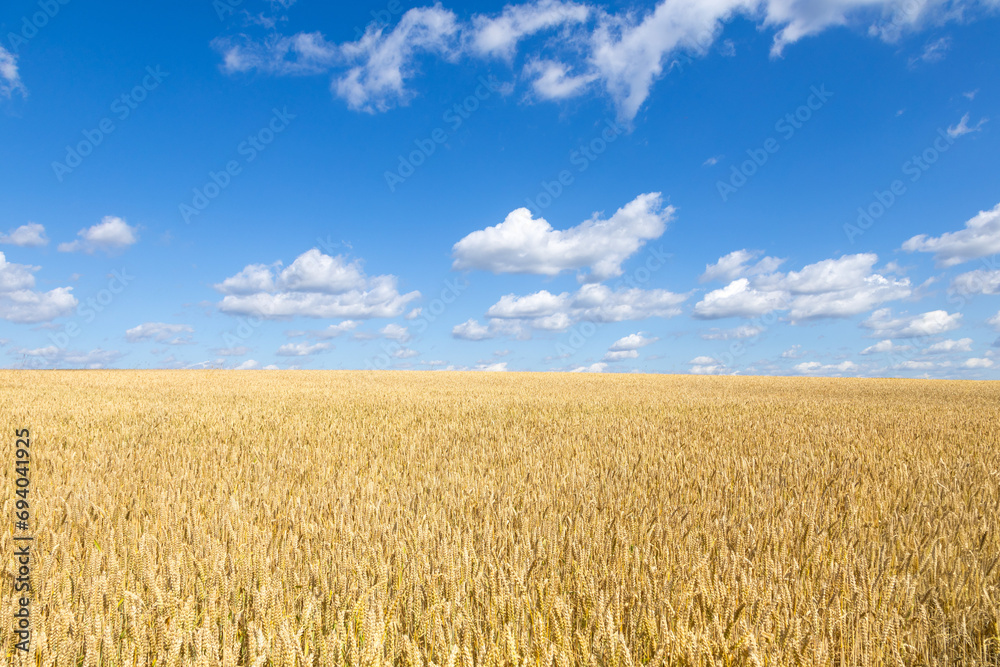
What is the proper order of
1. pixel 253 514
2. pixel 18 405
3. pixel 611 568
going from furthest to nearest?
pixel 18 405 < pixel 253 514 < pixel 611 568

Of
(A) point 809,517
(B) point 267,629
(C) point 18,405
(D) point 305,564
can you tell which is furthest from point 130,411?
(A) point 809,517

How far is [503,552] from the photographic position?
3.15 m

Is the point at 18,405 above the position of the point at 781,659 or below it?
above

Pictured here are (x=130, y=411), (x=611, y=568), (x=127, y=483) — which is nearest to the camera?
(x=611, y=568)

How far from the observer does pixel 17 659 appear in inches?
73.4

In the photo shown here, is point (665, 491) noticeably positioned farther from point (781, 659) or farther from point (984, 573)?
point (781, 659)

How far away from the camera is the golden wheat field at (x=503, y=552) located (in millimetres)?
2080

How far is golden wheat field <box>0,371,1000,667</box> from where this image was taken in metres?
2.08

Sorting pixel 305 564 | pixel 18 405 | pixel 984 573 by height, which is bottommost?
pixel 984 573

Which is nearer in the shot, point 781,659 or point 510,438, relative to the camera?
point 781,659

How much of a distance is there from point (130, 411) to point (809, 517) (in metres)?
11.3

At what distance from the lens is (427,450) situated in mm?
6633

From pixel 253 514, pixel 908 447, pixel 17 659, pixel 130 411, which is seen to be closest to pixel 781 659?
pixel 17 659

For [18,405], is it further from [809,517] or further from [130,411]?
[809,517]
